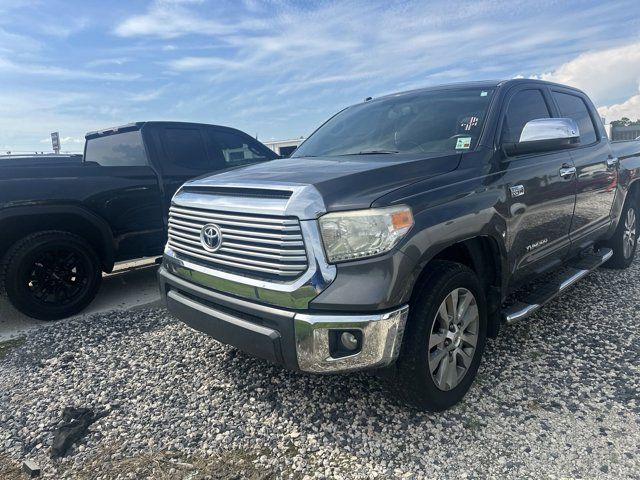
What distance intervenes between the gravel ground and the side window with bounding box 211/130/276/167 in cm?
299

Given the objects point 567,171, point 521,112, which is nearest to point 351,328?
point 521,112

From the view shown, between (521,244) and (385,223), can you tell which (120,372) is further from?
(521,244)

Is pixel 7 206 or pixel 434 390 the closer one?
pixel 434 390

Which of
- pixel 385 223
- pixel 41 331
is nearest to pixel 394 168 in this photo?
pixel 385 223

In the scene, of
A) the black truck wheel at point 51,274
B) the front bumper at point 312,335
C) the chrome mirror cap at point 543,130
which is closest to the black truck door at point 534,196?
the chrome mirror cap at point 543,130

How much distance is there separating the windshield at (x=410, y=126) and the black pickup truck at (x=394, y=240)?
1cm

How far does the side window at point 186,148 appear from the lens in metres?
5.41

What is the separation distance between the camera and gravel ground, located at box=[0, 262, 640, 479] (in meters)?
2.27

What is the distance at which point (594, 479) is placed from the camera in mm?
2104

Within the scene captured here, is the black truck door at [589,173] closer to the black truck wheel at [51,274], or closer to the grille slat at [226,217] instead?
the grille slat at [226,217]

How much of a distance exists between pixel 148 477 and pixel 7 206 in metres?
2.97

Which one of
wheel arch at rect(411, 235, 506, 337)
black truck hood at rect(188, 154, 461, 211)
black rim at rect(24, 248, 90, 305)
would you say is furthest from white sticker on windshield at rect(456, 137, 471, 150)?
black rim at rect(24, 248, 90, 305)

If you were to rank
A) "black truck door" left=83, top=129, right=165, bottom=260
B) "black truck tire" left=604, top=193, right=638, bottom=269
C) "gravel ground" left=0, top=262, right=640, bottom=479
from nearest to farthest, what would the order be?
1. "gravel ground" left=0, top=262, right=640, bottom=479
2. "black truck door" left=83, top=129, right=165, bottom=260
3. "black truck tire" left=604, top=193, right=638, bottom=269

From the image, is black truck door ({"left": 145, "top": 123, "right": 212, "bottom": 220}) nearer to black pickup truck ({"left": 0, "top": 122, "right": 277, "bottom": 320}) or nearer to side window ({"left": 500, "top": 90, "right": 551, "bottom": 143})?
black pickup truck ({"left": 0, "top": 122, "right": 277, "bottom": 320})
